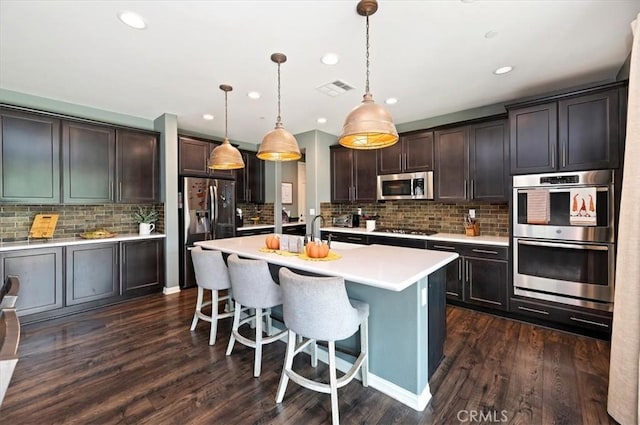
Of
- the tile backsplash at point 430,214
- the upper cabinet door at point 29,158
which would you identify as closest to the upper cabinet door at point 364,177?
the tile backsplash at point 430,214

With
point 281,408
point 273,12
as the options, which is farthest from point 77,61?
point 281,408

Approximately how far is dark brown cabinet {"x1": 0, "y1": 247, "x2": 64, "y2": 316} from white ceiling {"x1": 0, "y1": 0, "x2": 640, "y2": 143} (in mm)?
1896

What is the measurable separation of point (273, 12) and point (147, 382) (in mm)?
2842

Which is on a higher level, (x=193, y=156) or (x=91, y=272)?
(x=193, y=156)

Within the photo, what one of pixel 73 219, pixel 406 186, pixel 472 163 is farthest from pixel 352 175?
pixel 73 219

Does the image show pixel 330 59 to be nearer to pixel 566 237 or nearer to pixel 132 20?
pixel 132 20

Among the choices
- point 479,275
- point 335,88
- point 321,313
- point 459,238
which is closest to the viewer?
point 321,313

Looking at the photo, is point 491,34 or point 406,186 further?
point 406,186

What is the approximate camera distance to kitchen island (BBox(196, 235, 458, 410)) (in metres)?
1.84

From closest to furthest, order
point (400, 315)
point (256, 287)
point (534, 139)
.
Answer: point (400, 315)
point (256, 287)
point (534, 139)

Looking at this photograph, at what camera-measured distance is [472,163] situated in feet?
12.3

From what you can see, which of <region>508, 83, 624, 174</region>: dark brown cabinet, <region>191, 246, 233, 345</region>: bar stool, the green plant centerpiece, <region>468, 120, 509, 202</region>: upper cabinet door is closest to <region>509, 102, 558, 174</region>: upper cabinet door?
<region>508, 83, 624, 174</region>: dark brown cabinet

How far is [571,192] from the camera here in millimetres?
2793

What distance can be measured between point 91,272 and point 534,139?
216 inches
